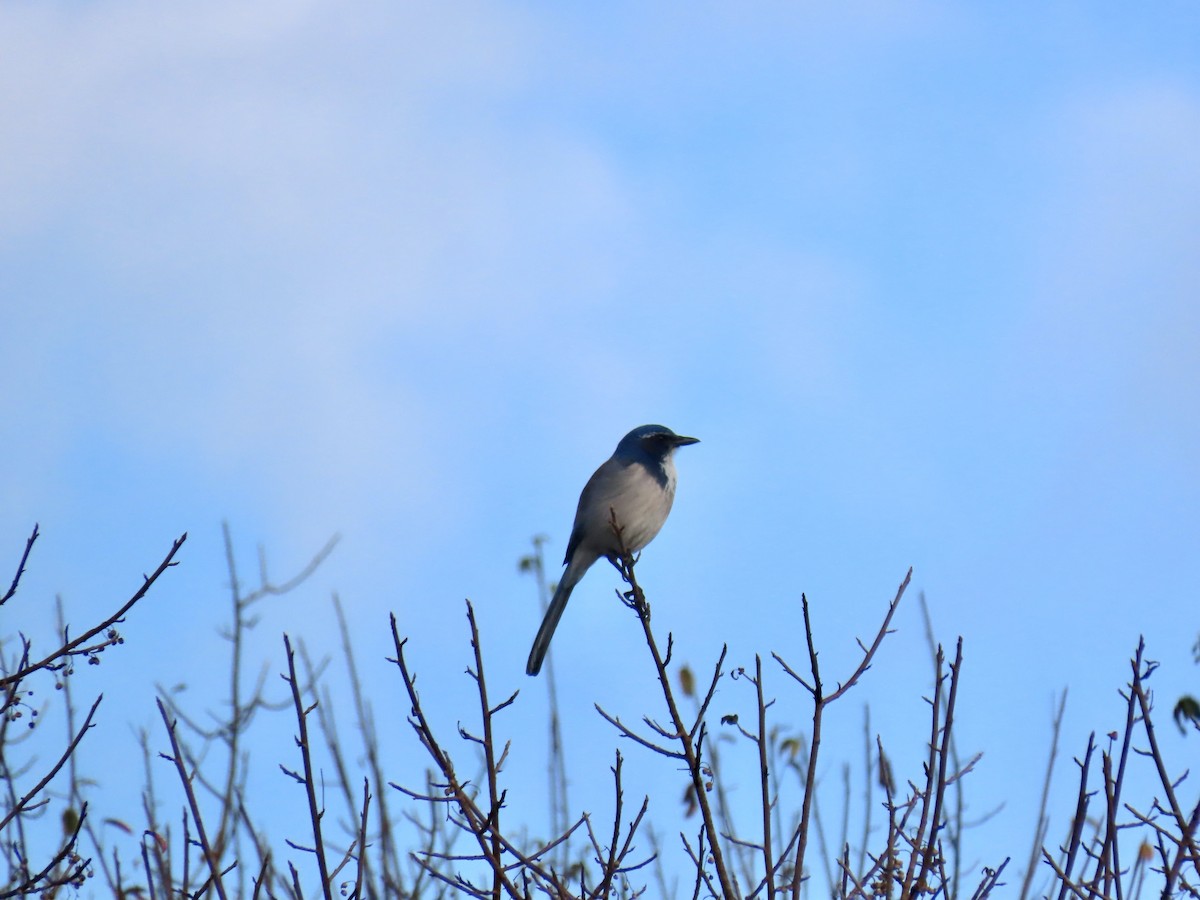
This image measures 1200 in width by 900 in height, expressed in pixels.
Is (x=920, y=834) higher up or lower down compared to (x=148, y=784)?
lower down

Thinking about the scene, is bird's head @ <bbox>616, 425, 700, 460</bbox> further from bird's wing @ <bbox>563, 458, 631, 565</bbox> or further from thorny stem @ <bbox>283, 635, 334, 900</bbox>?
thorny stem @ <bbox>283, 635, 334, 900</bbox>

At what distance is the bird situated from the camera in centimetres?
757

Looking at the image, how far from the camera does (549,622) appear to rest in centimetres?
720

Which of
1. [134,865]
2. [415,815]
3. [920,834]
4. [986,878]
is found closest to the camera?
[920,834]

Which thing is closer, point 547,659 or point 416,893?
point 416,893

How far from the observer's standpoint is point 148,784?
589 centimetres

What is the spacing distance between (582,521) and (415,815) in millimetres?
2618

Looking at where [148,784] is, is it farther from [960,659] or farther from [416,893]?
[960,659]

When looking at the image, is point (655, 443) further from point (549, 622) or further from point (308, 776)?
point (308, 776)

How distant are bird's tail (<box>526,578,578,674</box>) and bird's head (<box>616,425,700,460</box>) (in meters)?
0.84

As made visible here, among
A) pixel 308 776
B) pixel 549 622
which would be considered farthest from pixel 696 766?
pixel 549 622

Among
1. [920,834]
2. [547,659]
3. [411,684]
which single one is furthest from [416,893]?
[547,659]

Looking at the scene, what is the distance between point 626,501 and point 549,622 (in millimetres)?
851

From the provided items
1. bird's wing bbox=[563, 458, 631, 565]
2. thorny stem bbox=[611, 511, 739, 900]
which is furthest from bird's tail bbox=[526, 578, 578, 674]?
thorny stem bbox=[611, 511, 739, 900]
